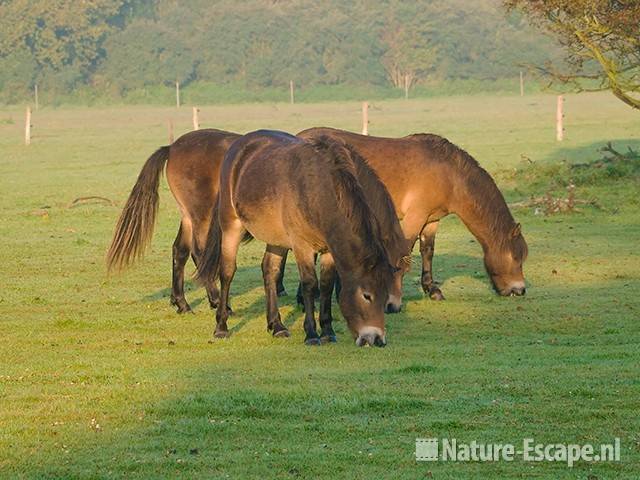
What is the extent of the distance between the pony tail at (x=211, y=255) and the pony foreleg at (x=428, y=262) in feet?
9.20

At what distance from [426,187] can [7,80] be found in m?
76.2

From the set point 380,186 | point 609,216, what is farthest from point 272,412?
point 609,216

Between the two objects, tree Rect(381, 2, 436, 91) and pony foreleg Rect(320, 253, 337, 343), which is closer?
pony foreleg Rect(320, 253, 337, 343)

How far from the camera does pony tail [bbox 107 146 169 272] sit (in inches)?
487

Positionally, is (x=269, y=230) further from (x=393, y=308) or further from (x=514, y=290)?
(x=514, y=290)

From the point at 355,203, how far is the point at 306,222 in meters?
0.57

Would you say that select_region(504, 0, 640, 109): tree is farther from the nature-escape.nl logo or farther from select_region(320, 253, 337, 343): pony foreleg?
the nature-escape.nl logo

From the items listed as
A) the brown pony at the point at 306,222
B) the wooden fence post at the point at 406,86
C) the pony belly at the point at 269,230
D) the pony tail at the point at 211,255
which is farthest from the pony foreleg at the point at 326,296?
the wooden fence post at the point at 406,86

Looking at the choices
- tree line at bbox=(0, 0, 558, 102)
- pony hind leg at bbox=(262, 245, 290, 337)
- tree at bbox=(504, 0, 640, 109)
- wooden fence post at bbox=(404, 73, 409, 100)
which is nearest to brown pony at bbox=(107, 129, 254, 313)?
pony hind leg at bbox=(262, 245, 290, 337)

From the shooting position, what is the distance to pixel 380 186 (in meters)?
10.3

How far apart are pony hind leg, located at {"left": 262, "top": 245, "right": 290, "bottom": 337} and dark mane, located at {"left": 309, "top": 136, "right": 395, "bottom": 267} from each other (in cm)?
126

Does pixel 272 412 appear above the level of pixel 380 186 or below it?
below

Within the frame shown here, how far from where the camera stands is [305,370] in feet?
30.0

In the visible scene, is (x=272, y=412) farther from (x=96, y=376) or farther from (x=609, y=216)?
(x=609, y=216)
